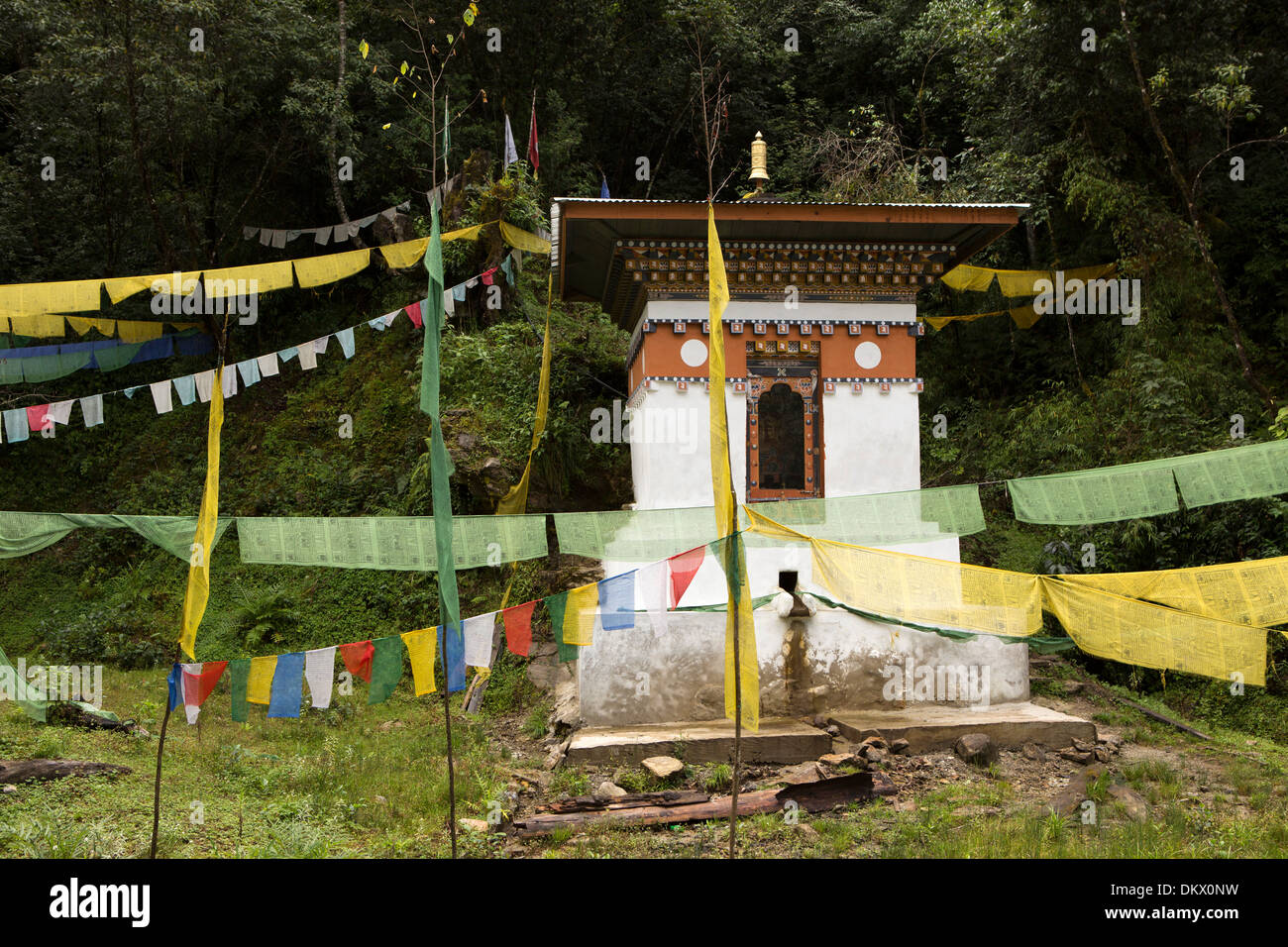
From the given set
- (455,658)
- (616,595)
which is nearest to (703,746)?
(616,595)

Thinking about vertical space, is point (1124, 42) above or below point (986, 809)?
above

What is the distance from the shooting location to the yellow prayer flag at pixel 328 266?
44.3ft

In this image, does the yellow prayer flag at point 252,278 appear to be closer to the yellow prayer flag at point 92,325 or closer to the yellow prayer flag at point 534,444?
the yellow prayer flag at point 534,444

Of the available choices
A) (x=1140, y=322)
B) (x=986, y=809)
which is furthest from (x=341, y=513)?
(x=1140, y=322)

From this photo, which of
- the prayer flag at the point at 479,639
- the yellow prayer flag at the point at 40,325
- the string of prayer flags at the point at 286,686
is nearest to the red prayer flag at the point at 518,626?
the prayer flag at the point at 479,639

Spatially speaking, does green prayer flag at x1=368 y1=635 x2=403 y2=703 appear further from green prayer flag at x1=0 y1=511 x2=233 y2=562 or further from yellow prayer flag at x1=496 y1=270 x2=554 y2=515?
yellow prayer flag at x1=496 y1=270 x2=554 y2=515

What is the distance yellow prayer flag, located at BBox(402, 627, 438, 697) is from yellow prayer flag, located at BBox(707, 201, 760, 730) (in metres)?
2.51

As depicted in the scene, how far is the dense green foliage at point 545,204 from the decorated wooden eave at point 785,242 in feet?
8.37

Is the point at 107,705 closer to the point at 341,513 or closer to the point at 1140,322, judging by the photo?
the point at 341,513

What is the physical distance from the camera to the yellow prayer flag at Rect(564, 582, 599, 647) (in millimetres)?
8750

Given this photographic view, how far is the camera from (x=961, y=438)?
19844mm

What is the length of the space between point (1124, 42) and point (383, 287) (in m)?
16.5

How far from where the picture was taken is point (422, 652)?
26.9 feet

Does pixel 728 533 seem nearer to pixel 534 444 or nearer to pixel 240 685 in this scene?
pixel 240 685
